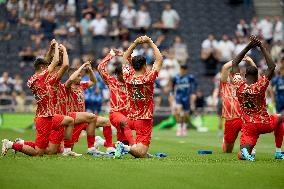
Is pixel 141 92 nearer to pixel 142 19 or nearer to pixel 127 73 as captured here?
pixel 127 73

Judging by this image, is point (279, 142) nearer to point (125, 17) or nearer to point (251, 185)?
point (251, 185)

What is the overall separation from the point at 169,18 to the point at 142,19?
50.4 inches

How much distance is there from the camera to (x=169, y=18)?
39.7 m

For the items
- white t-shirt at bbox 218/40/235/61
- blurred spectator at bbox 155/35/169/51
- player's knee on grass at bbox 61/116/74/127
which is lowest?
player's knee on grass at bbox 61/116/74/127

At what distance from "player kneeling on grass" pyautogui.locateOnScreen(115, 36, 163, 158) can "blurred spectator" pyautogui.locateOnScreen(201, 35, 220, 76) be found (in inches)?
847

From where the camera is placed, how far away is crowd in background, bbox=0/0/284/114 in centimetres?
3860

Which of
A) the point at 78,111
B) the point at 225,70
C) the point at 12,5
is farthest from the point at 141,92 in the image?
the point at 12,5

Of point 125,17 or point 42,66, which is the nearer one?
point 42,66

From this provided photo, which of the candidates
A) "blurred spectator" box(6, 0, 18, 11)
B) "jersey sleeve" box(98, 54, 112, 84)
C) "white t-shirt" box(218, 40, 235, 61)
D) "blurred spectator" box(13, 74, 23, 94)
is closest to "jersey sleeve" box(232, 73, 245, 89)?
"jersey sleeve" box(98, 54, 112, 84)

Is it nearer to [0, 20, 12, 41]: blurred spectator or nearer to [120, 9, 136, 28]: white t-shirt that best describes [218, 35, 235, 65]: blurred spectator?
→ [120, 9, 136, 28]: white t-shirt

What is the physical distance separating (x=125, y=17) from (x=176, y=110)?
8991 mm

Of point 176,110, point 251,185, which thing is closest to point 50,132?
point 251,185

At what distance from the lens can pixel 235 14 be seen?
41.4m

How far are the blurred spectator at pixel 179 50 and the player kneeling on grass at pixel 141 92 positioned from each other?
20.8 m
